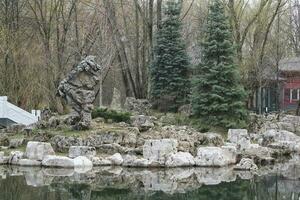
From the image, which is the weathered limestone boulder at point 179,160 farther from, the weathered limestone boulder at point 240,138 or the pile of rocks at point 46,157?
the weathered limestone boulder at point 240,138

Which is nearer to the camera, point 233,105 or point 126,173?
point 126,173

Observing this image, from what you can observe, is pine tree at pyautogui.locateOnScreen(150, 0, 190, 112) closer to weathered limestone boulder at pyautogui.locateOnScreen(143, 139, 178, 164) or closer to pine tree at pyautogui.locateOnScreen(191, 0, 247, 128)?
pine tree at pyautogui.locateOnScreen(191, 0, 247, 128)

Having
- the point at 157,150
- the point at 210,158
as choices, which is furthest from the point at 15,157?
the point at 210,158

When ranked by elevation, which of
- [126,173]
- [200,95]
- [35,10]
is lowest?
[126,173]

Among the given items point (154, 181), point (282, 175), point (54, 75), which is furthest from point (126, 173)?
point (54, 75)

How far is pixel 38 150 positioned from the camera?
1680 centimetres

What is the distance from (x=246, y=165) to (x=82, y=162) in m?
4.81

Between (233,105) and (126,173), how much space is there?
1102 cm

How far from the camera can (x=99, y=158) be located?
666 inches

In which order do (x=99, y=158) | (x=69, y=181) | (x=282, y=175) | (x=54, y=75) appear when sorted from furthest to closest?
1. (x=54, y=75)
2. (x=99, y=158)
3. (x=282, y=175)
4. (x=69, y=181)

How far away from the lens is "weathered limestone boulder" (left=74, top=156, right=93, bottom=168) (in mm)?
16406

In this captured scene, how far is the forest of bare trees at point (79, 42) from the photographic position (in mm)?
29172

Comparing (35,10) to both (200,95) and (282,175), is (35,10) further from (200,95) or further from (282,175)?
(282,175)

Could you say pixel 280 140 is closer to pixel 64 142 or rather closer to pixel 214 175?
pixel 214 175
